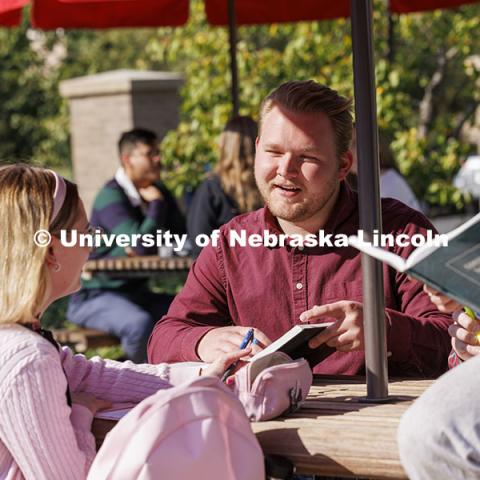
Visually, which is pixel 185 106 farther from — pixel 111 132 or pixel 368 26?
pixel 368 26

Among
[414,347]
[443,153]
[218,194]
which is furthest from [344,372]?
[443,153]

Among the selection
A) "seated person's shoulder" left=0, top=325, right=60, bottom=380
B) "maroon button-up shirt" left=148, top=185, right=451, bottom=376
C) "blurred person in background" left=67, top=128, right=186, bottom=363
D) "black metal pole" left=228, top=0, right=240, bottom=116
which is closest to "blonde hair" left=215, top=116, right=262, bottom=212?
"black metal pole" left=228, top=0, right=240, bottom=116

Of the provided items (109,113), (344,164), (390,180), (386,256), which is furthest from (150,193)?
(386,256)

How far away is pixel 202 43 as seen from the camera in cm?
1034

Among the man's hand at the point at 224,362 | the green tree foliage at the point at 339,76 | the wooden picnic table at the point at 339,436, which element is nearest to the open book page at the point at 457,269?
the wooden picnic table at the point at 339,436

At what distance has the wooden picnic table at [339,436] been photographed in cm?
204

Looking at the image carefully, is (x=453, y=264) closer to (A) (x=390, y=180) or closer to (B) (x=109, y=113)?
(A) (x=390, y=180)

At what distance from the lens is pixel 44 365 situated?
2193 millimetres

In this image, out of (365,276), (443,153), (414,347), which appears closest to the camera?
(365,276)

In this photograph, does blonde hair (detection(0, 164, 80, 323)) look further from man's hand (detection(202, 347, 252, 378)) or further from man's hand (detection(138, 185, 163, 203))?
man's hand (detection(138, 185, 163, 203))

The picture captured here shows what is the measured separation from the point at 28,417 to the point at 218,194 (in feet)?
13.7

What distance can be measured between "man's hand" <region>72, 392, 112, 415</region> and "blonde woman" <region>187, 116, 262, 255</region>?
146 inches

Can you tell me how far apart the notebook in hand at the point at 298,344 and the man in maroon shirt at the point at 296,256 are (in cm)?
38

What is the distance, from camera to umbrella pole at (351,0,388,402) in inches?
95.1
